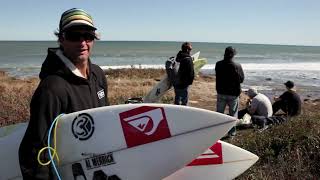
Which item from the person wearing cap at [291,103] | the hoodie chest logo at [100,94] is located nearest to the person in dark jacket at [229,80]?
the person wearing cap at [291,103]

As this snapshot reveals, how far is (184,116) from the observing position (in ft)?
10.4

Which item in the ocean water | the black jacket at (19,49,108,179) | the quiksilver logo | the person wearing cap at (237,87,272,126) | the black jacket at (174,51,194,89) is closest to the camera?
the black jacket at (19,49,108,179)

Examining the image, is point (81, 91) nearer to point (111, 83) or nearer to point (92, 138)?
point (92, 138)

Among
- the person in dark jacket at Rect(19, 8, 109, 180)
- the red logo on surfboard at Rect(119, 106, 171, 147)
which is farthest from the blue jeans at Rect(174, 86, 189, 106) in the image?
the person in dark jacket at Rect(19, 8, 109, 180)

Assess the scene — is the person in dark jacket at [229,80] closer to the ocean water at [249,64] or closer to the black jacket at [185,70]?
the black jacket at [185,70]

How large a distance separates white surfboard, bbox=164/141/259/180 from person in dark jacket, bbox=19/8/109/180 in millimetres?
1185

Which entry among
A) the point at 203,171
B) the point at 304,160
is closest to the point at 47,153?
the point at 203,171

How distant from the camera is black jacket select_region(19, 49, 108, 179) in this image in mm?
2471

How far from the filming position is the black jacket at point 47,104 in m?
2.47

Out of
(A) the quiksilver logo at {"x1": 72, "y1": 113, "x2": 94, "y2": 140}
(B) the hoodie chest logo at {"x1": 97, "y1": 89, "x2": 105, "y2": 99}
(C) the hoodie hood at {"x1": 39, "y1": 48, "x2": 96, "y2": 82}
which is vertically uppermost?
(C) the hoodie hood at {"x1": 39, "y1": 48, "x2": 96, "y2": 82}

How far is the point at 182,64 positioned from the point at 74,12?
6547mm

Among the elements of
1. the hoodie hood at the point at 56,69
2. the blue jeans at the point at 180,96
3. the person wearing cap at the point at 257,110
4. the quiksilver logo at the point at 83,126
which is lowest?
the person wearing cap at the point at 257,110

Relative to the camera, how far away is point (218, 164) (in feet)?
13.0

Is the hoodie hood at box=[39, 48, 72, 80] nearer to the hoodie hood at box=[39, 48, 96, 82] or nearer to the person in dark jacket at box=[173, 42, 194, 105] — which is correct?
the hoodie hood at box=[39, 48, 96, 82]
